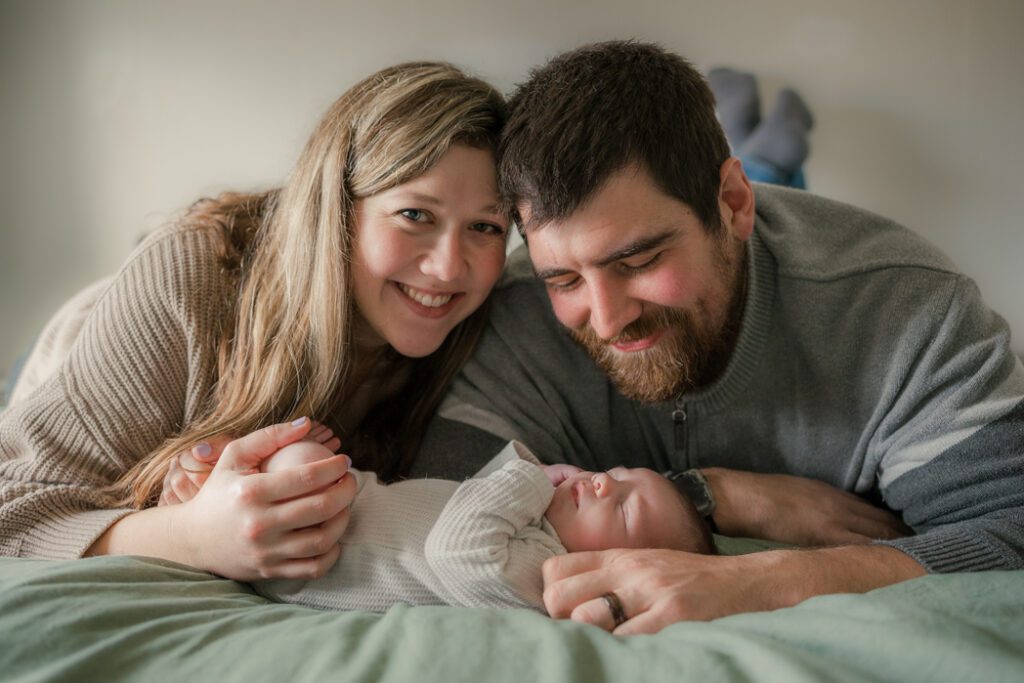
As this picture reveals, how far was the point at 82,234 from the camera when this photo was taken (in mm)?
2545

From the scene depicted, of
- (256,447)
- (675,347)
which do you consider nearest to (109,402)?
(256,447)

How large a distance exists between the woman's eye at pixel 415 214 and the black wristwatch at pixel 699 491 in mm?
562

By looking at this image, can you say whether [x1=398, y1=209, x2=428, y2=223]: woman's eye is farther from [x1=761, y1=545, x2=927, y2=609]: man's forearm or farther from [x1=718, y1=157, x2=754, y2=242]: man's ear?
[x1=761, y1=545, x2=927, y2=609]: man's forearm

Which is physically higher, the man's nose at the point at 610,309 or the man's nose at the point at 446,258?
the man's nose at the point at 446,258

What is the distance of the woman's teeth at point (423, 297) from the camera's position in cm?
141

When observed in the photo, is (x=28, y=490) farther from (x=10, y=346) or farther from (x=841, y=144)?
(x=841, y=144)

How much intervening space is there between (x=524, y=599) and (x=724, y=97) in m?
1.63

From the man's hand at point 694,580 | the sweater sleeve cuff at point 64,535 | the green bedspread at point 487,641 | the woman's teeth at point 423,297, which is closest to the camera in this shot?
the green bedspread at point 487,641

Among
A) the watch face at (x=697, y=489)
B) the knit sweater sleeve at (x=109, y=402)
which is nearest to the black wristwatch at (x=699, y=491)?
the watch face at (x=697, y=489)

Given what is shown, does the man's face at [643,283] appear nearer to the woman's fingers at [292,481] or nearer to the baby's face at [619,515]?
the baby's face at [619,515]

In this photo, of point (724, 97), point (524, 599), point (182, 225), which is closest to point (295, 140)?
point (182, 225)

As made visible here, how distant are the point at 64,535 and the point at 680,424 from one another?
3.20 ft

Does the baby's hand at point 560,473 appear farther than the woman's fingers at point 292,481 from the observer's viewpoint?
Yes

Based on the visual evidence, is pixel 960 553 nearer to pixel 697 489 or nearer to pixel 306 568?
pixel 697 489
